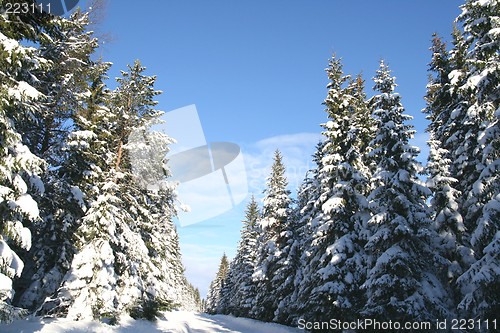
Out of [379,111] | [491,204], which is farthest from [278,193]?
[491,204]

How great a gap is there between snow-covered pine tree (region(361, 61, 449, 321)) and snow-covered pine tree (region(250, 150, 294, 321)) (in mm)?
12006

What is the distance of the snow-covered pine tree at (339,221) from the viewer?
1756cm

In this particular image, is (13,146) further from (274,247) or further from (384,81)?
(274,247)

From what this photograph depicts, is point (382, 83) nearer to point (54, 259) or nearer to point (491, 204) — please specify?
point (491, 204)

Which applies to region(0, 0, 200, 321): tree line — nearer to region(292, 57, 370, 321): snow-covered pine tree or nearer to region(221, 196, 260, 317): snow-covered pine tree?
region(292, 57, 370, 321): snow-covered pine tree

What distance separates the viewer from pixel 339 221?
19.0m

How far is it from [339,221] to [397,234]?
3.63 metres

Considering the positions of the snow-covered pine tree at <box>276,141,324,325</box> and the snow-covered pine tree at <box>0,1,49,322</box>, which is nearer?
the snow-covered pine tree at <box>0,1,49,322</box>

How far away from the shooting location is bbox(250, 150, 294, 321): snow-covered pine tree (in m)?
29.2

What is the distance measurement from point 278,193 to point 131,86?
17780mm

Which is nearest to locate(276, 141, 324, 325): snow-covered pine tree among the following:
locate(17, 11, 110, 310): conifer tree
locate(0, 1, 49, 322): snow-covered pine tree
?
locate(17, 11, 110, 310): conifer tree

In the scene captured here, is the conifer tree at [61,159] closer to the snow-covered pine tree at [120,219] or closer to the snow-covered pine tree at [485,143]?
the snow-covered pine tree at [120,219]

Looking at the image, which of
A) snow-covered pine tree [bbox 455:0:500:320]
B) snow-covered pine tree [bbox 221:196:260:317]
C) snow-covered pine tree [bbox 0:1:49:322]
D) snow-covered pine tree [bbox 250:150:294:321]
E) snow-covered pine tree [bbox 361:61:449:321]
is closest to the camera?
snow-covered pine tree [bbox 0:1:49:322]

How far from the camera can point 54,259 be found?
53.8ft
